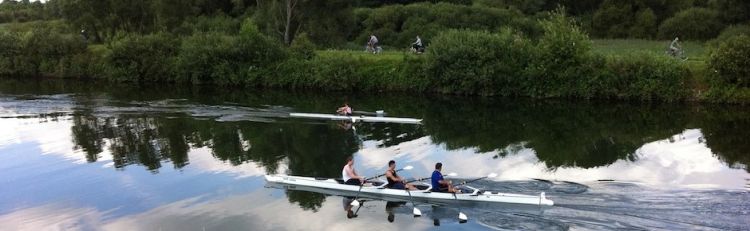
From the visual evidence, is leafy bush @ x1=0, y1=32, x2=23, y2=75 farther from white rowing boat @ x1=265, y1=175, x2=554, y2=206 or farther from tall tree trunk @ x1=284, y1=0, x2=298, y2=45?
white rowing boat @ x1=265, y1=175, x2=554, y2=206

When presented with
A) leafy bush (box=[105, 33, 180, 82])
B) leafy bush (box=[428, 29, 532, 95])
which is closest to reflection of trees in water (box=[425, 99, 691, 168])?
leafy bush (box=[428, 29, 532, 95])

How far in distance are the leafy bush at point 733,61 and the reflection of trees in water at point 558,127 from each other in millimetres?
3666

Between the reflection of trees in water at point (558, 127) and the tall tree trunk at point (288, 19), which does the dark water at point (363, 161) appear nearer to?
the reflection of trees in water at point (558, 127)

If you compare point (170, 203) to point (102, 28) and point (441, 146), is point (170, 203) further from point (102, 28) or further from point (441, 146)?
point (102, 28)

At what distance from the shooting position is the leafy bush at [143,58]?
6144 cm

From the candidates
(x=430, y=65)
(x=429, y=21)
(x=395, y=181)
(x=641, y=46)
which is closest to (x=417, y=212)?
(x=395, y=181)

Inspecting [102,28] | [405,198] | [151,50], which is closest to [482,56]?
[405,198]

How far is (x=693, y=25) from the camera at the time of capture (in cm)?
6156

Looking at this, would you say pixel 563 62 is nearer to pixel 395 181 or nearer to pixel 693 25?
pixel 693 25

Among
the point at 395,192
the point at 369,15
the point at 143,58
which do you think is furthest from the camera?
the point at 369,15

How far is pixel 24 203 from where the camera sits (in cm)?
2214

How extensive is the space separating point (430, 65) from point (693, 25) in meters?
30.6

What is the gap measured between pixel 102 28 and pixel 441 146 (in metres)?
57.5

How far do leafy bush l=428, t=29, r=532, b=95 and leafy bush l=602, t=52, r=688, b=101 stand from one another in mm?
6150
